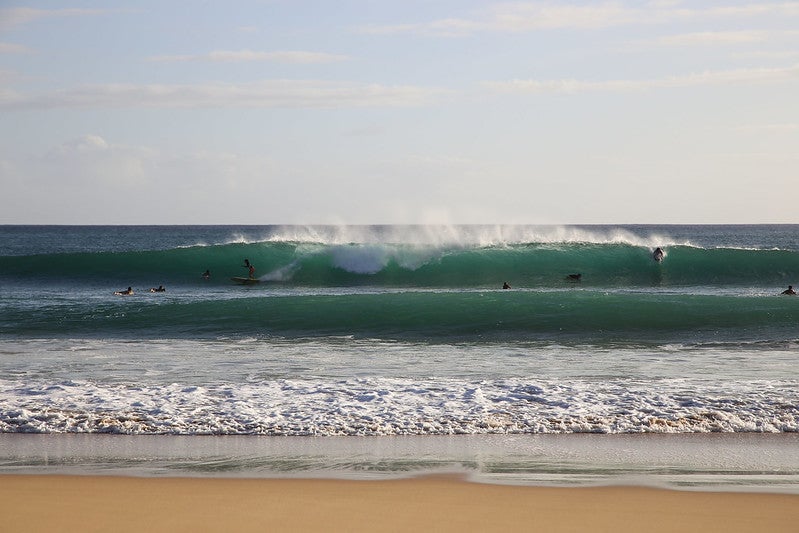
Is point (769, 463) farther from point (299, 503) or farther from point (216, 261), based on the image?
point (216, 261)

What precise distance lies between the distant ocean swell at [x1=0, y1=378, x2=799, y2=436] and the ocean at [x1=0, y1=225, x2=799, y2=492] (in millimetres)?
28

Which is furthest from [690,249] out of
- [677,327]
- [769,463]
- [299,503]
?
[299,503]

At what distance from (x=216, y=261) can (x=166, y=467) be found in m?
25.8

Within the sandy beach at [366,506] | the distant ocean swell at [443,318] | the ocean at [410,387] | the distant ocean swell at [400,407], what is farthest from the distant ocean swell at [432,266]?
the sandy beach at [366,506]

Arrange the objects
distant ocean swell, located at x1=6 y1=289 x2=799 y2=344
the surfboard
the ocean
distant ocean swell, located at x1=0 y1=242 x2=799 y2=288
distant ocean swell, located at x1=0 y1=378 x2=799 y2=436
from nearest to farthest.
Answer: the ocean < distant ocean swell, located at x1=0 y1=378 x2=799 y2=436 < distant ocean swell, located at x1=6 y1=289 x2=799 y2=344 < the surfboard < distant ocean swell, located at x1=0 y1=242 x2=799 y2=288

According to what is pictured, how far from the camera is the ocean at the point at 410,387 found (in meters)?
5.80

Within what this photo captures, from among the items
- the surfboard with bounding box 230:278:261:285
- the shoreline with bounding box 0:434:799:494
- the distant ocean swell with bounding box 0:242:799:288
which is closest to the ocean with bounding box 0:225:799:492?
the shoreline with bounding box 0:434:799:494

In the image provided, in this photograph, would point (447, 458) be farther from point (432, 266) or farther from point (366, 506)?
point (432, 266)

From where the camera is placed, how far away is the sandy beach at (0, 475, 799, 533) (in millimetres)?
4434

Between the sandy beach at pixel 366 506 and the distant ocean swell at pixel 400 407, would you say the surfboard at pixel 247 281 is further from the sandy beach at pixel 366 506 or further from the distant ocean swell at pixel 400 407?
the sandy beach at pixel 366 506

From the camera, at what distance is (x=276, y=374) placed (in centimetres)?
941

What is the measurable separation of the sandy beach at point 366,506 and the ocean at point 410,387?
31cm

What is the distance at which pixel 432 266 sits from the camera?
27.9m

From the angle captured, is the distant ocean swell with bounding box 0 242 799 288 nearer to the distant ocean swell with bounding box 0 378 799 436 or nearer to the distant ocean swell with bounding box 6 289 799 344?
the distant ocean swell with bounding box 6 289 799 344
